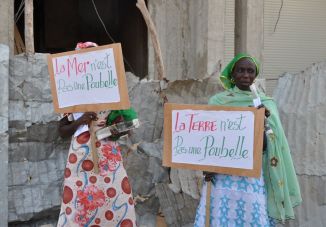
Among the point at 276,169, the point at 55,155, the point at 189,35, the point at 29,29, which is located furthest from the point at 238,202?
the point at 189,35

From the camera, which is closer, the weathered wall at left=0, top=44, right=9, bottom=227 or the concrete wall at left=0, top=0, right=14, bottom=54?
the weathered wall at left=0, top=44, right=9, bottom=227

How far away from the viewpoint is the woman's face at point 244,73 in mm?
3033

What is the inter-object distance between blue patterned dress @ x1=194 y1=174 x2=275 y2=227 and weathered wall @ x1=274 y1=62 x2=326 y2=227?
4.23ft

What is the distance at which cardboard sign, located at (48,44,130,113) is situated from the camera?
3088 mm

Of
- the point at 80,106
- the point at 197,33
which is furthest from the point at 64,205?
the point at 197,33

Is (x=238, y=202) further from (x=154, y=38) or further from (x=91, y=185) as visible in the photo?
(x=154, y=38)

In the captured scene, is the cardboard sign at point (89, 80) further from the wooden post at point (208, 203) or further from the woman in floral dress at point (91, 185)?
the wooden post at point (208, 203)

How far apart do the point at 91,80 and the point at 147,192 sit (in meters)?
1.57

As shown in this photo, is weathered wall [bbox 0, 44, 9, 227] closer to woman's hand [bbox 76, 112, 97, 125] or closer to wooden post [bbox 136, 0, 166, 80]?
woman's hand [bbox 76, 112, 97, 125]

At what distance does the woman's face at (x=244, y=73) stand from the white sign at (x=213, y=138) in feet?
0.73

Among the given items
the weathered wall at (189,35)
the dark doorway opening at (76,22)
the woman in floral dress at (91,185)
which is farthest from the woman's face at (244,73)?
the dark doorway opening at (76,22)

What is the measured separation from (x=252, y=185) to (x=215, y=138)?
346 mm

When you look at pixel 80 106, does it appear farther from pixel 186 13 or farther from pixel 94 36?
pixel 94 36

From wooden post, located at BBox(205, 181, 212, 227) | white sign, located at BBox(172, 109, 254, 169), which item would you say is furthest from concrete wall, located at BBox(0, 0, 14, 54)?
wooden post, located at BBox(205, 181, 212, 227)
